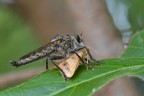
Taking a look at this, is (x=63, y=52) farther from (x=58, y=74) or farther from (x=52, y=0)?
(x=52, y=0)

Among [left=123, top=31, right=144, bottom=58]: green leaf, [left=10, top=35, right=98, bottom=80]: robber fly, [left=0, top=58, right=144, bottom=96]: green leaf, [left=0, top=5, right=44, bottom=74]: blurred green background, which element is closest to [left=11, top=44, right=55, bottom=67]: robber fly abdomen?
[left=10, top=35, right=98, bottom=80]: robber fly

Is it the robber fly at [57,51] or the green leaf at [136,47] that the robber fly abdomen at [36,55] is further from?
the green leaf at [136,47]

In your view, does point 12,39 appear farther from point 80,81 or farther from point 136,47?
point 80,81

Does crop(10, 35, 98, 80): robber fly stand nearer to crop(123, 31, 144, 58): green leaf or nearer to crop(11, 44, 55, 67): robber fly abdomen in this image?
crop(11, 44, 55, 67): robber fly abdomen

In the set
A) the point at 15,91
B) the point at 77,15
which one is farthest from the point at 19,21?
the point at 15,91

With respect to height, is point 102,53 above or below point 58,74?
below

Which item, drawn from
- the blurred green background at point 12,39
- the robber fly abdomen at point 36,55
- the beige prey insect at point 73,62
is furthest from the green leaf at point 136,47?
the blurred green background at point 12,39

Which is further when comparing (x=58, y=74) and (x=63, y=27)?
(x=63, y=27)
